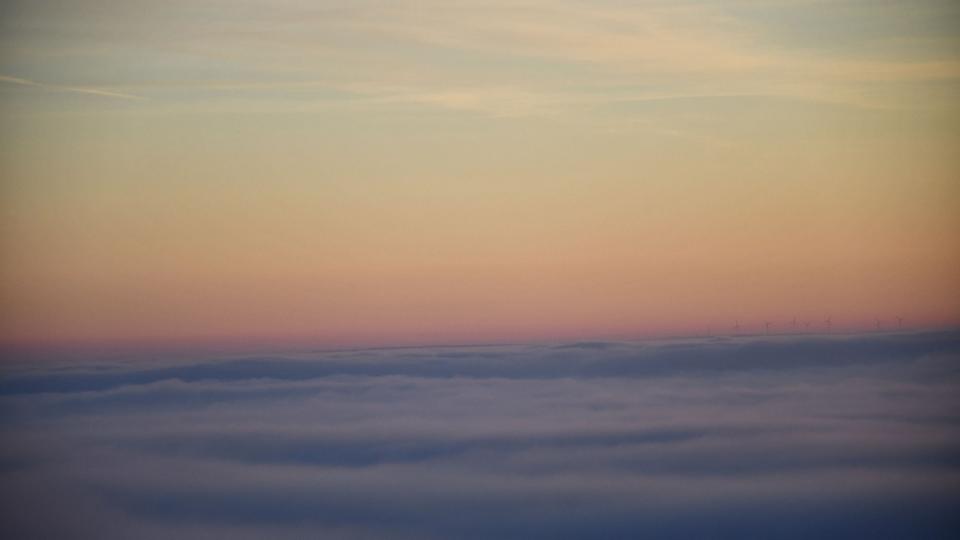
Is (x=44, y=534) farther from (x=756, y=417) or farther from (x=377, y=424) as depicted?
(x=756, y=417)

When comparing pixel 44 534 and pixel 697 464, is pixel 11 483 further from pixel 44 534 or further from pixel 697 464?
pixel 697 464

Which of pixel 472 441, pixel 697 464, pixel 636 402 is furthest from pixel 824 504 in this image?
pixel 472 441

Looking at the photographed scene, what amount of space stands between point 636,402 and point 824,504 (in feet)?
3.64

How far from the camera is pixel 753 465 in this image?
5875mm

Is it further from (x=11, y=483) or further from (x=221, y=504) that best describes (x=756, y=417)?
(x=11, y=483)

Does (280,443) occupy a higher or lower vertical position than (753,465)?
higher

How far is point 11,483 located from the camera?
19.3 ft

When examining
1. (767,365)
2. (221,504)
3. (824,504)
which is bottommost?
(824,504)

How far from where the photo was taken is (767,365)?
6.19 meters

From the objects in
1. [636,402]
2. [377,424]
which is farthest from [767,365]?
[377,424]

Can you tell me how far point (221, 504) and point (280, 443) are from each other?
1.50 feet

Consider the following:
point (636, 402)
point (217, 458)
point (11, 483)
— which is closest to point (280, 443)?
point (217, 458)

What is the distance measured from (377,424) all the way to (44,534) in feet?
6.04

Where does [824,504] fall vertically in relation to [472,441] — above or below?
below
